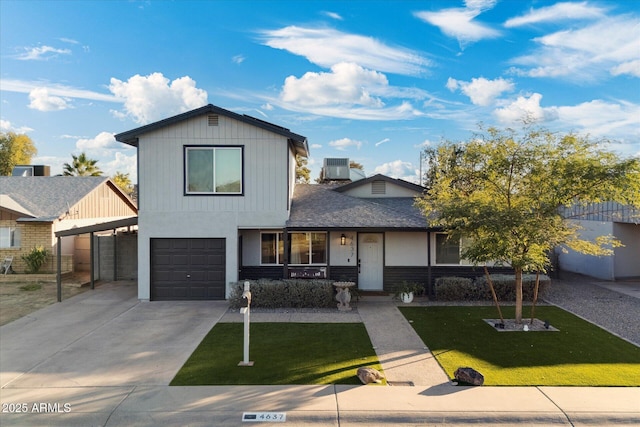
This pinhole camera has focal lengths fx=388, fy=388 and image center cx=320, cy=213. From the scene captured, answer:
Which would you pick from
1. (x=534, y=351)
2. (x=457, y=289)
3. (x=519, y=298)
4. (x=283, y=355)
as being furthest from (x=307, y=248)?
(x=534, y=351)

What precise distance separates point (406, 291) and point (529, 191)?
5.40 meters

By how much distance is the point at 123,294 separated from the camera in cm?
1439

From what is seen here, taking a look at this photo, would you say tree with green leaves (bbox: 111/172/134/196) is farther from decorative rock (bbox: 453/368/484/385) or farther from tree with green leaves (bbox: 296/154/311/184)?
decorative rock (bbox: 453/368/484/385)

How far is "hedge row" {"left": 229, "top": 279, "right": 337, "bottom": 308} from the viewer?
1228cm

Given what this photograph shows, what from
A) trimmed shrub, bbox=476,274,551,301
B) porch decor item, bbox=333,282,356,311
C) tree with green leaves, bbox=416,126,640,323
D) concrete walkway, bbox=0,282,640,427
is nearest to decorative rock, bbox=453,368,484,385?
concrete walkway, bbox=0,282,640,427

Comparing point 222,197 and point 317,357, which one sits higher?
point 222,197

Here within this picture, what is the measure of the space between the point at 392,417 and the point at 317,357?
2543mm

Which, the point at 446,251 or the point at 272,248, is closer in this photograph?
the point at 446,251

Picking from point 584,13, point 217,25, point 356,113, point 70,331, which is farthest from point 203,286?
point 356,113

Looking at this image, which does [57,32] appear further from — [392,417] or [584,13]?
[584,13]

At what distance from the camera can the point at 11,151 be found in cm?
4659

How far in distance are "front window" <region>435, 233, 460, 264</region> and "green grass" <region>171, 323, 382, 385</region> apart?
5390mm

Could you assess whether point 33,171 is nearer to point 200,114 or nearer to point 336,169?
point 200,114

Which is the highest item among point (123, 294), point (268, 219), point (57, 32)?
point (57, 32)
